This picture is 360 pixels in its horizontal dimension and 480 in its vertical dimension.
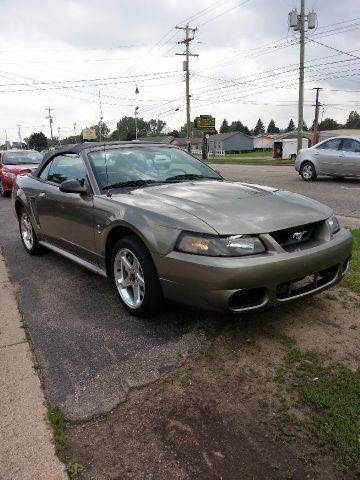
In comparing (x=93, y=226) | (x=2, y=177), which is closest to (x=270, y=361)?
(x=93, y=226)

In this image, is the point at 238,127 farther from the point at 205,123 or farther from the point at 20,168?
the point at 20,168

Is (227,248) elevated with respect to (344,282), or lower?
elevated

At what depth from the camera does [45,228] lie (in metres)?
5.20

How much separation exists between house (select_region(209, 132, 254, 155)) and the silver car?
8530 cm

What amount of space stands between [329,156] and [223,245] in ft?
38.6

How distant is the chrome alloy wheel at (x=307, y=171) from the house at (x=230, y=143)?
8525 centimetres

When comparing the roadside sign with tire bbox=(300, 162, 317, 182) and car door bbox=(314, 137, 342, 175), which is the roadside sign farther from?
car door bbox=(314, 137, 342, 175)

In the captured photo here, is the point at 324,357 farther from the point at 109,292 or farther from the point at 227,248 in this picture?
the point at 109,292

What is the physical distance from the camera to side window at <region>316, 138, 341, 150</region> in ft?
44.2

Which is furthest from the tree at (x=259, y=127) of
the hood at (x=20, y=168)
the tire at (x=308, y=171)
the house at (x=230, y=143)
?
the hood at (x=20, y=168)

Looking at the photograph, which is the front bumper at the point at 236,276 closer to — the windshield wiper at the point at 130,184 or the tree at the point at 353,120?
the windshield wiper at the point at 130,184

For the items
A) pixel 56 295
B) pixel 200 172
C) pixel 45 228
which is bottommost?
pixel 56 295

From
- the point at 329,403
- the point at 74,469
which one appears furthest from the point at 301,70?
the point at 74,469

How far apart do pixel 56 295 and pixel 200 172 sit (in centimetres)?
196
